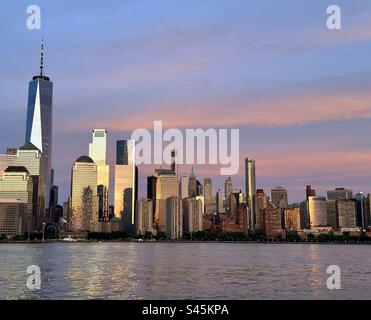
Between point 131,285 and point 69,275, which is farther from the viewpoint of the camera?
point 69,275

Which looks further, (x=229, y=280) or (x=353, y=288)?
(x=229, y=280)

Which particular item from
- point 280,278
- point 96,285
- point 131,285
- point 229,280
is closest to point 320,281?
point 280,278

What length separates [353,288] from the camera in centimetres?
5494
